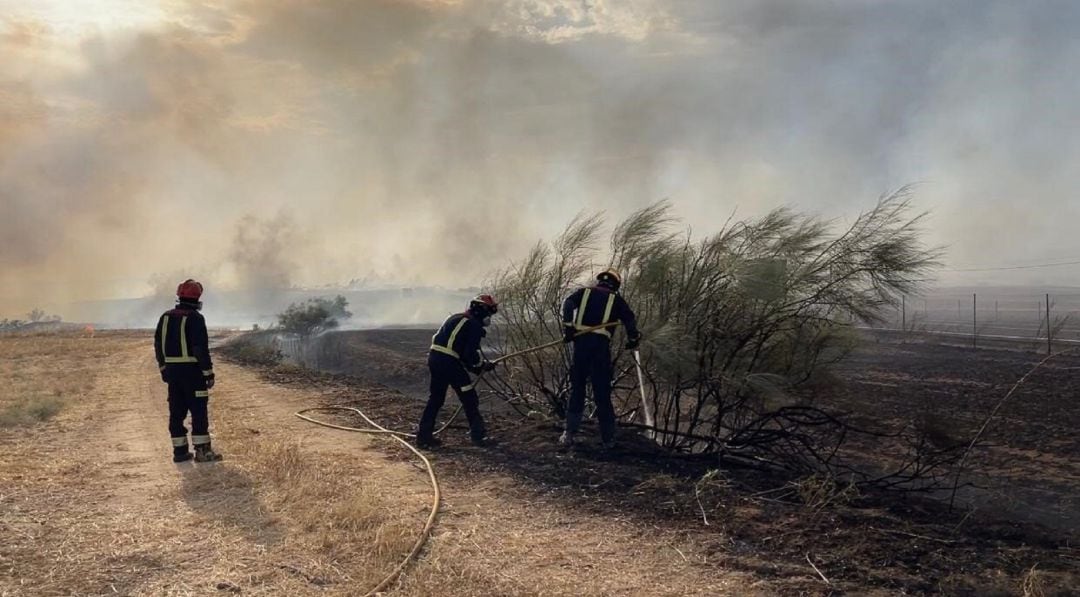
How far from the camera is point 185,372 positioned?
729cm

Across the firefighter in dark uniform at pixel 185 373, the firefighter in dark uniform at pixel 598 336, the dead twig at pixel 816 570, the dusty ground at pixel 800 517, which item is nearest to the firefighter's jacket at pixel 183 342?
the firefighter in dark uniform at pixel 185 373

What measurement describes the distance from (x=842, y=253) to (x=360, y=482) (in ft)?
18.6

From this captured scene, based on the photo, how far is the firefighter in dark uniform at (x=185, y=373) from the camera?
7.22 metres

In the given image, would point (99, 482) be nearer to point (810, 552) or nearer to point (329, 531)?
point (329, 531)

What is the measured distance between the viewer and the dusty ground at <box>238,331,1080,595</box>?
13.5 ft

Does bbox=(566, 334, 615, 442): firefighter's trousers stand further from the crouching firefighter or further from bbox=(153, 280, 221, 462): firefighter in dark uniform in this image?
bbox=(153, 280, 221, 462): firefighter in dark uniform

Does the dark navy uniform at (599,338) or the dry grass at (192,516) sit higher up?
the dark navy uniform at (599,338)

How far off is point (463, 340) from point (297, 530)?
3.40 metres

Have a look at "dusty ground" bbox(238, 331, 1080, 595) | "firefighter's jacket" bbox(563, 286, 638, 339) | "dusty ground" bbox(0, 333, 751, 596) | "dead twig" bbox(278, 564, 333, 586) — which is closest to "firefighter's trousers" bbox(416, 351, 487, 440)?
"dusty ground" bbox(238, 331, 1080, 595)

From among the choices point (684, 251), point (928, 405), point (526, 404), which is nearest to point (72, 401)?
point (526, 404)

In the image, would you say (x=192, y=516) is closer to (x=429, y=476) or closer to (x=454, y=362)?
(x=429, y=476)

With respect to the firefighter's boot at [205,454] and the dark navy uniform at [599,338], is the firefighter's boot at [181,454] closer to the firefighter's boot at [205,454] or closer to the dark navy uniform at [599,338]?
the firefighter's boot at [205,454]

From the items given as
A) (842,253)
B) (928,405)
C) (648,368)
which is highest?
(842,253)

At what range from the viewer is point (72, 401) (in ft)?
39.2
